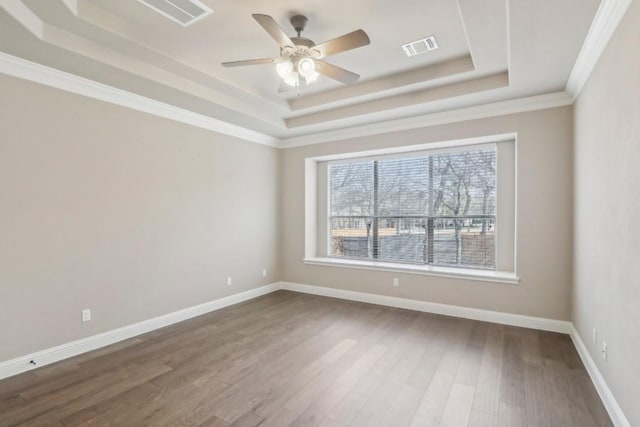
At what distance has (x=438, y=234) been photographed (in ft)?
15.8

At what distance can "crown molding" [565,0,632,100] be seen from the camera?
2018 millimetres

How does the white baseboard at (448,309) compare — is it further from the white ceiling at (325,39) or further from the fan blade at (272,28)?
the fan blade at (272,28)

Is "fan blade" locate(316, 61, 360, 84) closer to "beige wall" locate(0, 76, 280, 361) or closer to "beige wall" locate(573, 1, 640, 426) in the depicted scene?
"beige wall" locate(573, 1, 640, 426)

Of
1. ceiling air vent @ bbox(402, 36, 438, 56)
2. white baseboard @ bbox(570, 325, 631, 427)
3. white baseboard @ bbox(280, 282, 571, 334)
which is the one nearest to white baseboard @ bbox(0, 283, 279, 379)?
white baseboard @ bbox(280, 282, 571, 334)

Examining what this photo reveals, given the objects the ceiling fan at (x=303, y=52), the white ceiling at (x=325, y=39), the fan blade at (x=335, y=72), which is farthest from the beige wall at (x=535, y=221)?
the ceiling fan at (x=303, y=52)

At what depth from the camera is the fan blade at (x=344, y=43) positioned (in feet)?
7.49

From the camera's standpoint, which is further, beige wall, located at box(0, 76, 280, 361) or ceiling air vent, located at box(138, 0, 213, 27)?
beige wall, located at box(0, 76, 280, 361)

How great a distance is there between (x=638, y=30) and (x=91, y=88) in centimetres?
439

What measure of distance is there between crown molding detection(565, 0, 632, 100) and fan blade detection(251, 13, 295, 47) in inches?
82.6

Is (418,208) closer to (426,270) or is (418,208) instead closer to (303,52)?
(426,270)

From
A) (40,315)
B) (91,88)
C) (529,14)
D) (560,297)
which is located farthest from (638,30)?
(40,315)

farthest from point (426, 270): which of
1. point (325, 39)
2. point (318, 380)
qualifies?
point (325, 39)

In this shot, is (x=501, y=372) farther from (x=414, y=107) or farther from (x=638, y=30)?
(x=414, y=107)

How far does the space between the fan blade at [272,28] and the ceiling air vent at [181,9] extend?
1.73ft
